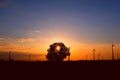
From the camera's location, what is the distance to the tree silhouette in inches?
4906

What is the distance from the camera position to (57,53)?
124500mm

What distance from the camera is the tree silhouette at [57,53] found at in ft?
409

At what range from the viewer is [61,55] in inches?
4924
